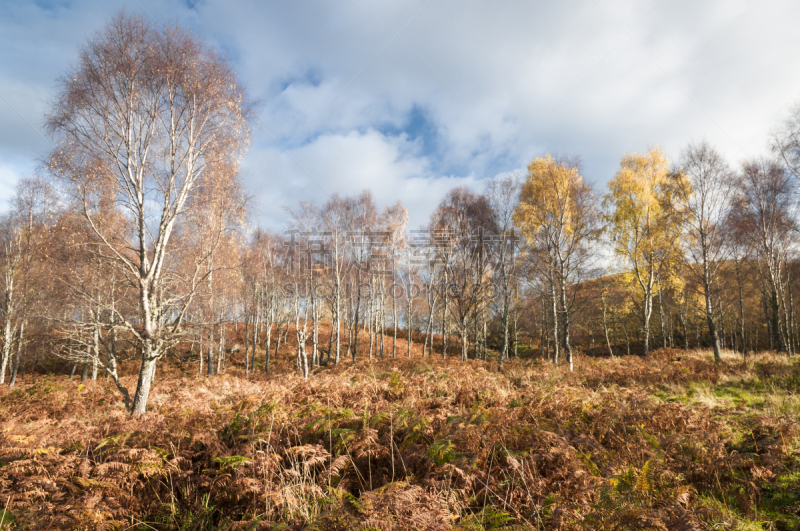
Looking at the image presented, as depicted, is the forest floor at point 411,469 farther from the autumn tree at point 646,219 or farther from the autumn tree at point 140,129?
the autumn tree at point 646,219

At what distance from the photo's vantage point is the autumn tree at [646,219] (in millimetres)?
18000

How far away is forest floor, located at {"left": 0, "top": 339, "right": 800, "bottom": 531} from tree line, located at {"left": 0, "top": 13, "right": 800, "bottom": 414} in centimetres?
330

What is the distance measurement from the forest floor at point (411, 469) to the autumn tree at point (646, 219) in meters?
14.7

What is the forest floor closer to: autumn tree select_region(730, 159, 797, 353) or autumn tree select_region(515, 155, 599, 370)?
autumn tree select_region(515, 155, 599, 370)

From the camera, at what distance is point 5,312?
1684cm

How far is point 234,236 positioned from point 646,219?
70.2ft

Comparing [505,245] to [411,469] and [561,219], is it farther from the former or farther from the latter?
[411,469]

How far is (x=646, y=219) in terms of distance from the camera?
19078 millimetres

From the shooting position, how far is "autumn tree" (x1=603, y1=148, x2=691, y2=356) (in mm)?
18000

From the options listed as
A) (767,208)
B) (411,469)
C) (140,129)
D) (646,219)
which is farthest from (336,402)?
(767,208)

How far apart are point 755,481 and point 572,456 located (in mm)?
1944

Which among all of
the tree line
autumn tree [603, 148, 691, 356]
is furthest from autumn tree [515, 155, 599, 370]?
autumn tree [603, 148, 691, 356]

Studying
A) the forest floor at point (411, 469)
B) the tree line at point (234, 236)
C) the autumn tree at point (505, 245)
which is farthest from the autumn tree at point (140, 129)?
the autumn tree at point (505, 245)

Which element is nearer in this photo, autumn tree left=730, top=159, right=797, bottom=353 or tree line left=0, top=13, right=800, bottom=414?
tree line left=0, top=13, right=800, bottom=414
